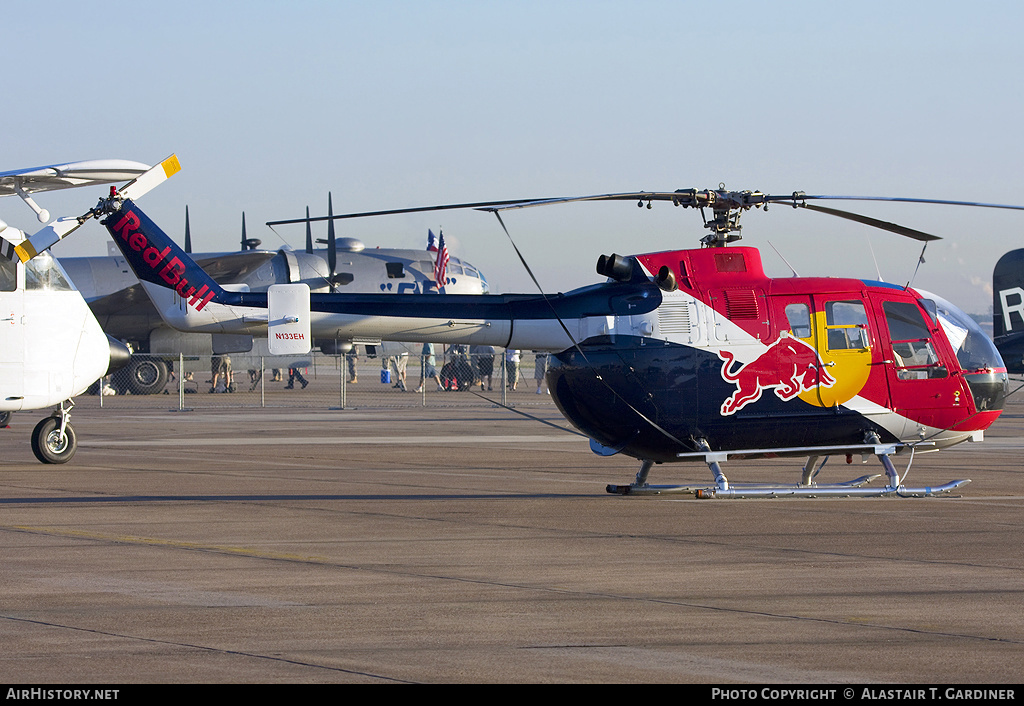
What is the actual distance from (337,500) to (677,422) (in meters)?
4.30

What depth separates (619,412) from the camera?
13.0 m

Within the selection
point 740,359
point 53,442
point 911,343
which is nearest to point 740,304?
point 740,359

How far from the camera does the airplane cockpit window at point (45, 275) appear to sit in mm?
16984

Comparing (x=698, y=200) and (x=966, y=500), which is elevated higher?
(x=698, y=200)

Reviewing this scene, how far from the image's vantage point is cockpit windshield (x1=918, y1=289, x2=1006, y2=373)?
13.6 m

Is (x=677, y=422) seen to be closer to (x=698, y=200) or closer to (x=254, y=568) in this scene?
(x=698, y=200)

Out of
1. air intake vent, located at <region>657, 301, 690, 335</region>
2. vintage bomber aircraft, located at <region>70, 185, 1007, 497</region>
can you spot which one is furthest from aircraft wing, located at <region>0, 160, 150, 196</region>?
air intake vent, located at <region>657, 301, 690, 335</region>

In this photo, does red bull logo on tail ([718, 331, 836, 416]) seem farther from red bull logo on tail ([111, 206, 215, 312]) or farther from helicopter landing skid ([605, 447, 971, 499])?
red bull logo on tail ([111, 206, 215, 312])

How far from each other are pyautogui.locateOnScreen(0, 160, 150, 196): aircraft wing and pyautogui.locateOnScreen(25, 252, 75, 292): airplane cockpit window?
3.39 feet

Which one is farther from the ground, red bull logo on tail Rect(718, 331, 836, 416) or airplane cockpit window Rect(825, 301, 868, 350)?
airplane cockpit window Rect(825, 301, 868, 350)

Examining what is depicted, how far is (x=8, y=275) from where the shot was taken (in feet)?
55.0

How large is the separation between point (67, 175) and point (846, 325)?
11.1m

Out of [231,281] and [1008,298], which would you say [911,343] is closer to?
[1008,298]
